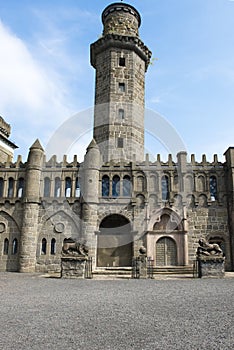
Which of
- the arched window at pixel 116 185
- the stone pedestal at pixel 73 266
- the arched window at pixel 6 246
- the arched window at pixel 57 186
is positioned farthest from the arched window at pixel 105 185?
the stone pedestal at pixel 73 266

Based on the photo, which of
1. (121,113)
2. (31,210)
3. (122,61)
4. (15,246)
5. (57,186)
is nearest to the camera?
(31,210)

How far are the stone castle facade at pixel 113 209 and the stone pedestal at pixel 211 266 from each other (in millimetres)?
6564

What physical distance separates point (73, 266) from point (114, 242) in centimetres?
833

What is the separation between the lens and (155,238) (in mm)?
24078

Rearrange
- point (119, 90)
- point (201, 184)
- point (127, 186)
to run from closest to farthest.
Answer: point (201, 184), point (127, 186), point (119, 90)

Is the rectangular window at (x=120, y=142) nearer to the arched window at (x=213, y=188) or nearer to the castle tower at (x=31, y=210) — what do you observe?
the castle tower at (x=31, y=210)

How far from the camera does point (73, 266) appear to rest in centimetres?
1698

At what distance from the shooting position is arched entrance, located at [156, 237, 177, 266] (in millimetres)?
23750

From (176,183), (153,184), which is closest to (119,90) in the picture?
(153,184)

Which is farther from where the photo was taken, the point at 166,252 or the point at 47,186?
the point at 47,186

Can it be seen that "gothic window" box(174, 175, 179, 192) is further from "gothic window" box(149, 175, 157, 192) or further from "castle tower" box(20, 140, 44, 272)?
"castle tower" box(20, 140, 44, 272)

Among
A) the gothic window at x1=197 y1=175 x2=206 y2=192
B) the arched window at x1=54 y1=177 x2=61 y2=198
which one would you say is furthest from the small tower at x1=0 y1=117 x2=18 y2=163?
the gothic window at x1=197 y1=175 x2=206 y2=192

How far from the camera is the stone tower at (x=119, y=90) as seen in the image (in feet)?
91.0

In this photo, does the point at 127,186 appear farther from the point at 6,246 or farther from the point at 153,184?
the point at 6,246
